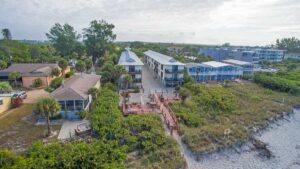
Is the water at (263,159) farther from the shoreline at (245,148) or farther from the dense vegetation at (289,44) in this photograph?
the dense vegetation at (289,44)

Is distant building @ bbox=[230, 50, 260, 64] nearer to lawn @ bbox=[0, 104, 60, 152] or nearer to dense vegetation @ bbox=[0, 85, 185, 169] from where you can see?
dense vegetation @ bbox=[0, 85, 185, 169]

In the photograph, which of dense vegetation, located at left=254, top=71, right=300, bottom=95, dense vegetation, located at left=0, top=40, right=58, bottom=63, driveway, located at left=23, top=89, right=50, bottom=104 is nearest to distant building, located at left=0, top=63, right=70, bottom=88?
driveway, located at left=23, top=89, right=50, bottom=104

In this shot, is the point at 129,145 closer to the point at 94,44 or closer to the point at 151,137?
the point at 151,137

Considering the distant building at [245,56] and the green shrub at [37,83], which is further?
the distant building at [245,56]

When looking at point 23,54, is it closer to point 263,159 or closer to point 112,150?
point 112,150

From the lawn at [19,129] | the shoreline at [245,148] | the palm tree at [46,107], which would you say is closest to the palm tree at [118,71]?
the lawn at [19,129]

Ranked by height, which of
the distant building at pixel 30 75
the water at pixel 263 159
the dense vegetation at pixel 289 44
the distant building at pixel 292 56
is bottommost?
the water at pixel 263 159

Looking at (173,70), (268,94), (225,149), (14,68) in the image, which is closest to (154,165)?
(225,149)
